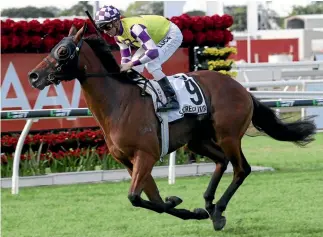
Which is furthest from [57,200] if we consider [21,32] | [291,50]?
[291,50]

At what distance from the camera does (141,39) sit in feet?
20.6

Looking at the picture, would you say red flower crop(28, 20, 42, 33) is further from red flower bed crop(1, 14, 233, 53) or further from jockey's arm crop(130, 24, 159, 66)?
jockey's arm crop(130, 24, 159, 66)

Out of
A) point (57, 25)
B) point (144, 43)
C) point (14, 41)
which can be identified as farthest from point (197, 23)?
point (144, 43)

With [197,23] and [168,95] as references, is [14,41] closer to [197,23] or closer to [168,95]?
[197,23]

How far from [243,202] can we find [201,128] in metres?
1.13

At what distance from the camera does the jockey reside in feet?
20.4

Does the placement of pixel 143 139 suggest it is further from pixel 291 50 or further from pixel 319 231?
pixel 291 50

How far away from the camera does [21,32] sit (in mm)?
9430

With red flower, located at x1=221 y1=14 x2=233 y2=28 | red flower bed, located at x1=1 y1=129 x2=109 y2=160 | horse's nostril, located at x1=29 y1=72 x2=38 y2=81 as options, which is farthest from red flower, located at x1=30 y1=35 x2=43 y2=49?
horse's nostril, located at x1=29 y1=72 x2=38 y2=81

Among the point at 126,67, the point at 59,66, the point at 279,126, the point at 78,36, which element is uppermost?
the point at 78,36

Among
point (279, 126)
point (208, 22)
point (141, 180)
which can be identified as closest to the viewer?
point (141, 180)

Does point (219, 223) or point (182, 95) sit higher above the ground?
point (182, 95)

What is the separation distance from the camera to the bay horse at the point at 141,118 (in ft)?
19.9

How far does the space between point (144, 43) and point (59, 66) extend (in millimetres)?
641
